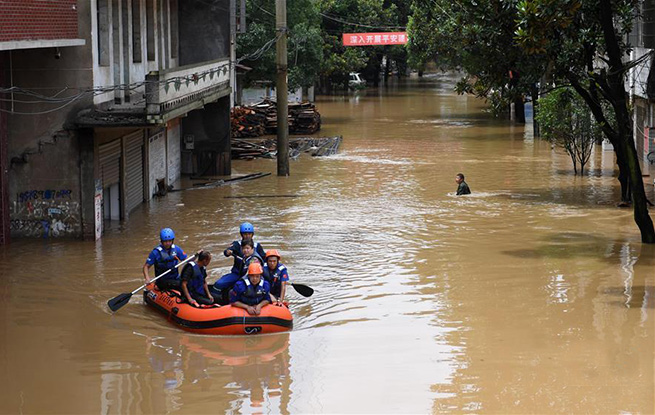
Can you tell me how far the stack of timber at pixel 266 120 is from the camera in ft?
155

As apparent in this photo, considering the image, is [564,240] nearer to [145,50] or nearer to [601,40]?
A: [601,40]

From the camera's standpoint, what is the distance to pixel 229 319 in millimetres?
15484

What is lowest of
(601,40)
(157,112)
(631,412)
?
(631,412)

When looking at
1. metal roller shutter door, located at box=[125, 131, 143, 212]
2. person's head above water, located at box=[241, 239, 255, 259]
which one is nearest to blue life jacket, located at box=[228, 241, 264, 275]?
person's head above water, located at box=[241, 239, 255, 259]

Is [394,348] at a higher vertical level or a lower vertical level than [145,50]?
lower

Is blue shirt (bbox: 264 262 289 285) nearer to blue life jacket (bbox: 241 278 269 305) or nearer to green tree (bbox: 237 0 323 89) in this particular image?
blue life jacket (bbox: 241 278 269 305)

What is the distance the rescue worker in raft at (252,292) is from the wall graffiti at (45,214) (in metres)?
7.82

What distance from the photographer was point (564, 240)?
22.9m

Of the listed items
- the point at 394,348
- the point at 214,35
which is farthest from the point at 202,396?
the point at 214,35

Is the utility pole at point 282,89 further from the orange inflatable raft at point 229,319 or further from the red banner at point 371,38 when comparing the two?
the red banner at point 371,38

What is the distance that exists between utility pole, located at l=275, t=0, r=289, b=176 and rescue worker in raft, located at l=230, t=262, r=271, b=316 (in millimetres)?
18829

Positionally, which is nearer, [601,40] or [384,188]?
[601,40]

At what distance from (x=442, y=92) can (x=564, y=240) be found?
64.8m

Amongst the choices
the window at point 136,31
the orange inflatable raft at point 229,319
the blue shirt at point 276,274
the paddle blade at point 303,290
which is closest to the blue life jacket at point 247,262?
the blue shirt at point 276,274
